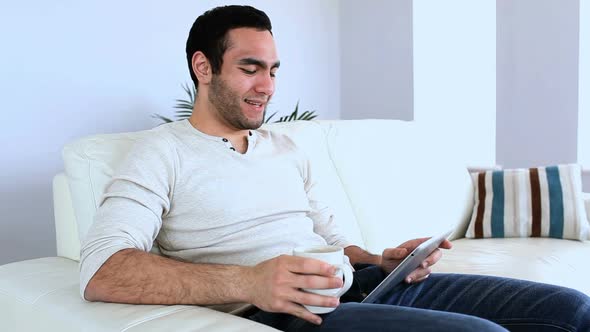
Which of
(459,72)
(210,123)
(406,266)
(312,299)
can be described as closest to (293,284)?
(312,299)

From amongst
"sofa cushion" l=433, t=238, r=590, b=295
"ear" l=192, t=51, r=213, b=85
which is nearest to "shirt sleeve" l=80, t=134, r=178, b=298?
"ear" l=192, t=51, r=213, b=85

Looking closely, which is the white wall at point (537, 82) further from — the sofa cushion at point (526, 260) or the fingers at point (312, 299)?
the fingers at point (312, 299)

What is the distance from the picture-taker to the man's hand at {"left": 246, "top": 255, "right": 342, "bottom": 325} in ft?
3.00

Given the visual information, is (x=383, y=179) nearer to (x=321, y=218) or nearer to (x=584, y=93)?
(x=321, y=218)

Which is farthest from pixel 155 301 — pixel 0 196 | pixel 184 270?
pixel 0 196

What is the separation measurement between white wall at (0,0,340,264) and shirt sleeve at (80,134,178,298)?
1341 mm

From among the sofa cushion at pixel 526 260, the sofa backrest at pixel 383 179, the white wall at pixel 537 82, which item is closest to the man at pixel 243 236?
the sofa backrest at pixel 383 179

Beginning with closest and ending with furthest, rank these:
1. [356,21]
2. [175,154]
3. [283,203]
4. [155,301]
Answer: [155,301] → [175,154] → [283,203] → [356,21]

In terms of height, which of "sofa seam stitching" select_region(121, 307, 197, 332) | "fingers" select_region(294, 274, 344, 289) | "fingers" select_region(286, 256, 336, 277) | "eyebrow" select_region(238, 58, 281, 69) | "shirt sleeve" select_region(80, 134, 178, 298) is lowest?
"sofa seam stitching" select_region(121, 307, 197, 332)

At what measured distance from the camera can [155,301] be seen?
3.46ft

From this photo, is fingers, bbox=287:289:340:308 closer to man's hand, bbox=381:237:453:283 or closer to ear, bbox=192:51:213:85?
man's hand, bbox=381:237:453:283

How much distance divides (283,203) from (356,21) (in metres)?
3.04

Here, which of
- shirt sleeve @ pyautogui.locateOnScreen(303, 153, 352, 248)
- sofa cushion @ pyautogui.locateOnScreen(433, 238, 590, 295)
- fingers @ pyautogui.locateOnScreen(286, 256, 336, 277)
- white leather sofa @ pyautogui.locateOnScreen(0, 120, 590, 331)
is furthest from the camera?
sofa cushion @ pyautogui.locateOnScreen(433, 238, 590, 295)

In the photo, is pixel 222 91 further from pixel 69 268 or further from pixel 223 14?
pixel 69 268
